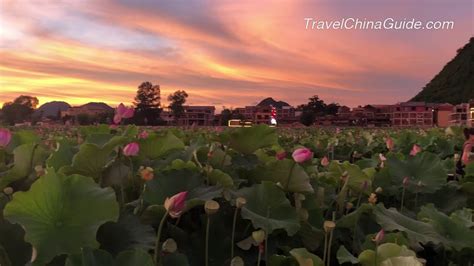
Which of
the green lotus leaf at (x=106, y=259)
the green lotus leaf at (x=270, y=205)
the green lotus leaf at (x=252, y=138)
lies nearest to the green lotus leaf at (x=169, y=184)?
the green lotus leaf at (x=270, y=205)

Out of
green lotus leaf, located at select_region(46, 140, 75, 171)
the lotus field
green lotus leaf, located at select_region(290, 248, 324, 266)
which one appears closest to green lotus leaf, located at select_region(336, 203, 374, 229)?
the lotus field

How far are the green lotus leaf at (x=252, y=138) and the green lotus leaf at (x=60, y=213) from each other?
2.70 ft

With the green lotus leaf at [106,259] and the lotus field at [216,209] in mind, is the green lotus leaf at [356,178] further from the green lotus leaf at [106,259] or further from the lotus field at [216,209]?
the green lotus leaf at [106,259]

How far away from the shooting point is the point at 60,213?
3.36 ft

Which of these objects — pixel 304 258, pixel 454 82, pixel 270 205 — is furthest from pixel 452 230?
pixel 454 82

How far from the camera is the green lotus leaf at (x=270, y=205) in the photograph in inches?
51.2

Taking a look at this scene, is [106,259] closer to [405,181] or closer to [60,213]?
[60,213]

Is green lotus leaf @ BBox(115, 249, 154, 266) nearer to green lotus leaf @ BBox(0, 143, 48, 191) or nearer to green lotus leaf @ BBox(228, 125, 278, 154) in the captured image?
green lotus leaf @ BBox(0, 143, 48, 191)

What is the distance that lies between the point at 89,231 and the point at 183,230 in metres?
0.34

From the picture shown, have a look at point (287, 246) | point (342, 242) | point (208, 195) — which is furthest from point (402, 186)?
point (208, 195)

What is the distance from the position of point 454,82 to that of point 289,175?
91.9 meters

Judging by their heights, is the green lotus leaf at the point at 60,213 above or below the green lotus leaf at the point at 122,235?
above

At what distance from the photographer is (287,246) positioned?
4.49ft

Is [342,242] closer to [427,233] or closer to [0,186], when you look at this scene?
[427,233]
